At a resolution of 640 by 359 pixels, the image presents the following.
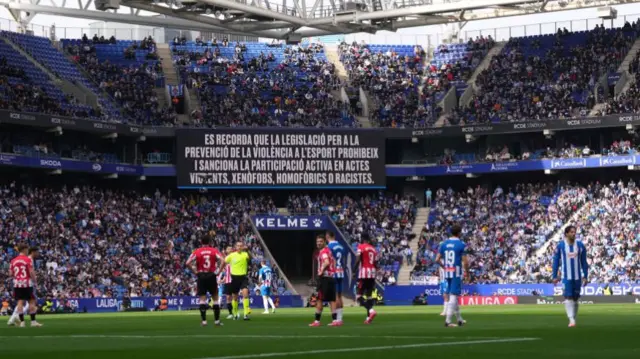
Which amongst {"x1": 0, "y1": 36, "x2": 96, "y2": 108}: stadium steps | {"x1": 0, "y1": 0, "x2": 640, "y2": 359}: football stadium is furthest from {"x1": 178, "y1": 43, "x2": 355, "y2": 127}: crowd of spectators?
{"x1": 0, "y1": 36, "x2": 96, "y2": 108}: stadium steps

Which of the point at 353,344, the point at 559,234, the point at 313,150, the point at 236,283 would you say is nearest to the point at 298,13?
the point at 313,150

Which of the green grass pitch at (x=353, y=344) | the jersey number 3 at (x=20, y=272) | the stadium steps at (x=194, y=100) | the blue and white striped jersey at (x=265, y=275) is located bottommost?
the green grass pitch at (x=353, y=344)

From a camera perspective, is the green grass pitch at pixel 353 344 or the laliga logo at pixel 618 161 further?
the laliga logo at pixel 618 161

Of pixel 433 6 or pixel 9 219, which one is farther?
pixel 433 6

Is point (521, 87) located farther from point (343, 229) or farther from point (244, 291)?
point (244, 291)

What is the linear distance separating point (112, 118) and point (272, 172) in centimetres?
1008

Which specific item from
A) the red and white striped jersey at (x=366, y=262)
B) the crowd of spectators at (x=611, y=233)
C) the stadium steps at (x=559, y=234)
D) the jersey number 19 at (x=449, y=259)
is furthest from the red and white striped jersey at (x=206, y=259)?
the stadium steps at (x=559, y=234)

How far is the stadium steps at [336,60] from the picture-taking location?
8212cm

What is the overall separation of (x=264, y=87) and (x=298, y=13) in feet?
36.7

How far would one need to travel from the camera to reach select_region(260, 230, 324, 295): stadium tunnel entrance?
7500 cm

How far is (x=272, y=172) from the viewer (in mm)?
73188

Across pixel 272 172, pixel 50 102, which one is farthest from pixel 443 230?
pixel 50 102

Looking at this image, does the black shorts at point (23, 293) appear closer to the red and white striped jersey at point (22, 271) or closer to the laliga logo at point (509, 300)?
the red and white striped jersey at point (22, 271)

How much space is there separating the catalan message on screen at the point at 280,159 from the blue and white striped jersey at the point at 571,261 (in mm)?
48170
